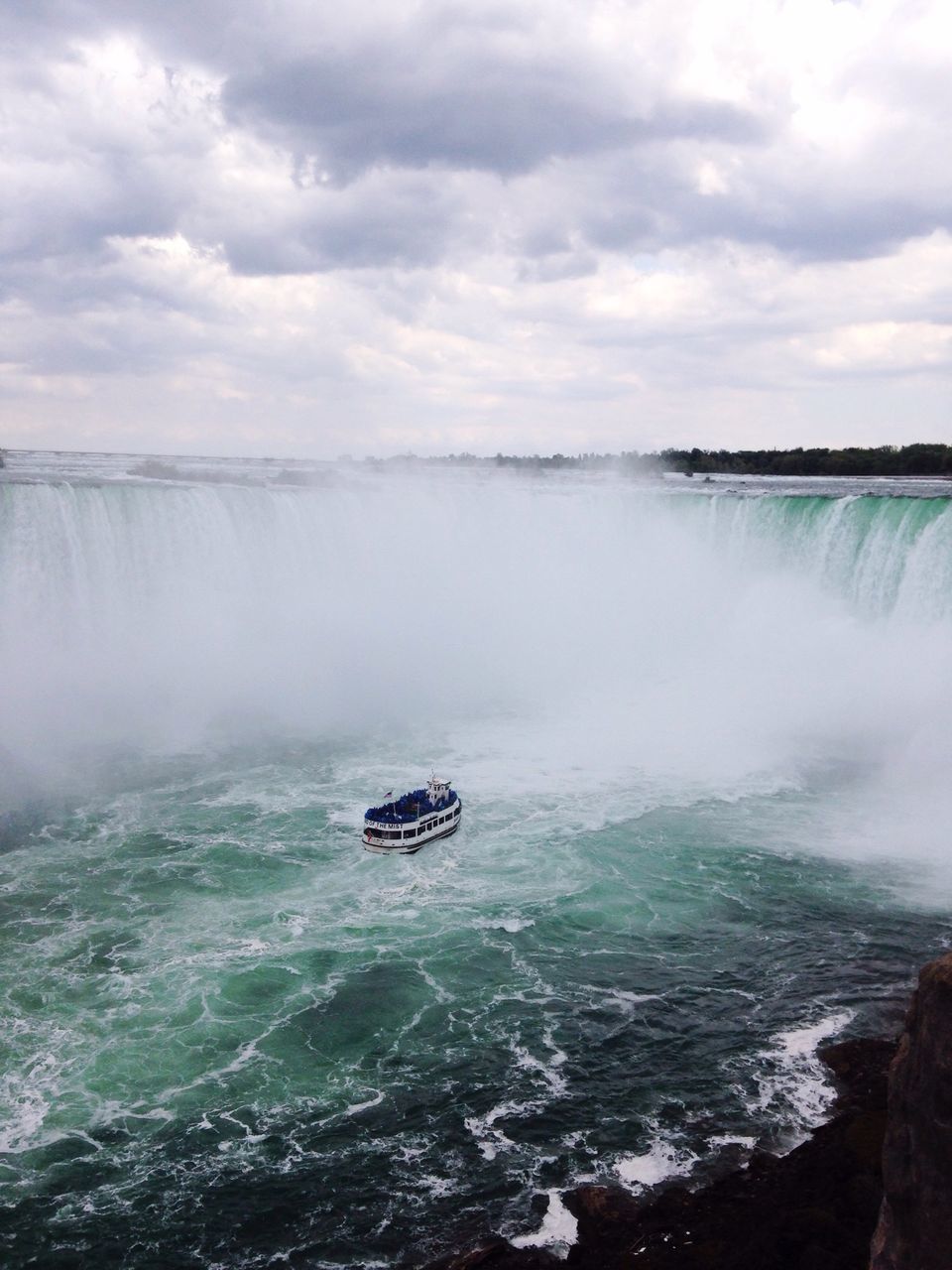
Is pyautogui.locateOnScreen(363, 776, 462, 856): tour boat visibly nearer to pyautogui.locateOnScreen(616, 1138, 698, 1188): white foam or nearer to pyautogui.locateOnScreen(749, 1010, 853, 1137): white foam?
pyautogui.locateOnScreen(749, 1010, 853, 1137): white foam

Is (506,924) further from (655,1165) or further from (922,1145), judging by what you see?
(922,1145)

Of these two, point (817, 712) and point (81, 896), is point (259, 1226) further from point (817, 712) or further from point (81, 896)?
point (817, 712)

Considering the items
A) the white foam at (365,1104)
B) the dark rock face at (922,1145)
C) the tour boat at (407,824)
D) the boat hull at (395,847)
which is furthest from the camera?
the boat hull at (395,847)

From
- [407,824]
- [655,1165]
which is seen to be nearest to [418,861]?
Result: [407,824]

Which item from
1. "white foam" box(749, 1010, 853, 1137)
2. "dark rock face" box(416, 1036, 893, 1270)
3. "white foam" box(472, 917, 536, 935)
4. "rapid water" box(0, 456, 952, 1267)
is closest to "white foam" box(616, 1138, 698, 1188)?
"rapid water" box(0, 456, 952, 1267)

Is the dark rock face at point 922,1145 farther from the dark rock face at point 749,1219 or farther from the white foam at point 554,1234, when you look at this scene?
the white foam at point 554,1234

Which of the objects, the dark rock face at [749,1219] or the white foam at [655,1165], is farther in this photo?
the white foam at [655,1165]

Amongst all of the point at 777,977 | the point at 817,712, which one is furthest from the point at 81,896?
the point at 817,712

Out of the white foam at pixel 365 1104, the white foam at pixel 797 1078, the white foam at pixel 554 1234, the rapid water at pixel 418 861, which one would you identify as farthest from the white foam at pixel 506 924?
the white foam at pixel 554 1234
